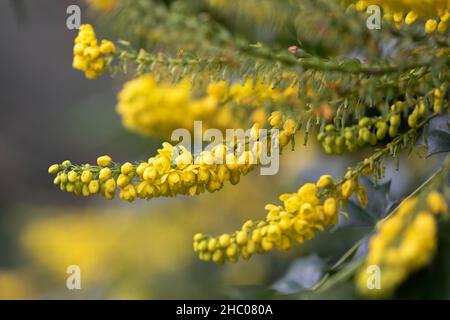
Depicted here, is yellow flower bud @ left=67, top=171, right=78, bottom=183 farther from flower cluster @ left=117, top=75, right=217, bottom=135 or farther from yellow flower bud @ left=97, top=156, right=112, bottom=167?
flower cluster @ left=117, top=75, right=217, bottom=135

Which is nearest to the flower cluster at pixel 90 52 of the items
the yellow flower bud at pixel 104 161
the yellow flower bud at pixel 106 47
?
the yellow flower bud at pixel 106 47

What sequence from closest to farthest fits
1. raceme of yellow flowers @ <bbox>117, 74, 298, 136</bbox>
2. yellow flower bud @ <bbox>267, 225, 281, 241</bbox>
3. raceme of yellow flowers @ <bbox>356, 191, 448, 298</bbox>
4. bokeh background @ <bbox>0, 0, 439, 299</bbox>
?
1. raceme of yellow flowers @ <bbox>356, 191, 448, 298</bbox>
2. yellow flower bud @ <bbox>267, 225, 281, 241</bbox>
3. raceme of yellow flowers @ <bbox>117, 74, 298, 136</bbox>
4. bokeh background @ <bbox>0, 0, 439, 299</bbox>

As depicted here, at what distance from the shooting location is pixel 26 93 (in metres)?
3.57

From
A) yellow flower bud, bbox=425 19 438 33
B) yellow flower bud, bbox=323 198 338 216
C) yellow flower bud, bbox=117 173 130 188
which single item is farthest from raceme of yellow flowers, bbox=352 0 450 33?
yellow flower bud, bbox=117 173 130 188

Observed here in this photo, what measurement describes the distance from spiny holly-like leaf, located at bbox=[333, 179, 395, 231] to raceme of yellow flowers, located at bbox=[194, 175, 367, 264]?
155mm

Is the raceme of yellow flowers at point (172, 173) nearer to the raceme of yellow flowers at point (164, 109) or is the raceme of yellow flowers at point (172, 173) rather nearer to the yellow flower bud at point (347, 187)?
the yellow flower bud at point (347, 187)

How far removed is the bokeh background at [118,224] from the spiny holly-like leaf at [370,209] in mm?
131

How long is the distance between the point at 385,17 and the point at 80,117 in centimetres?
127

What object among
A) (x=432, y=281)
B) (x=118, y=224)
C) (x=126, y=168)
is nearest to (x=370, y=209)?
(x=432, y=281)

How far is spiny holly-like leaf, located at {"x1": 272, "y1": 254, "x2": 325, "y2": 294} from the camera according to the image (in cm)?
97

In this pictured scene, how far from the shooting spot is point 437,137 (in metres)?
0.77
